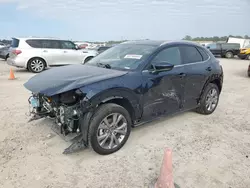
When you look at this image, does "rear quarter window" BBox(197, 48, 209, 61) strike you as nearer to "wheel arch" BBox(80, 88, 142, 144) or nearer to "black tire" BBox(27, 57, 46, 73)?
"wheel arch" BBox(80, 88, 142, 144)

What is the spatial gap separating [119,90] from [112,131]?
0.63 meters

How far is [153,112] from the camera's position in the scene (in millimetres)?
3939

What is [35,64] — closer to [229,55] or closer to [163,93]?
[163,93]

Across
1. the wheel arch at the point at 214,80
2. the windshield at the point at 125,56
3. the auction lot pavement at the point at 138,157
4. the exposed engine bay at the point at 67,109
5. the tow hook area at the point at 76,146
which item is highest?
the windshield at the point at 125,56

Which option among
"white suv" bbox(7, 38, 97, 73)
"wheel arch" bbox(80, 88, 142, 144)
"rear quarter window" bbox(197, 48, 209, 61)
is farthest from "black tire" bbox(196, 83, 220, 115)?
"white suv" bbox(7, 38, 97, 73)

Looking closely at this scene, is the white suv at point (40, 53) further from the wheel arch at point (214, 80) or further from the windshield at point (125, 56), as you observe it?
the wheel arch at point (214, 80)

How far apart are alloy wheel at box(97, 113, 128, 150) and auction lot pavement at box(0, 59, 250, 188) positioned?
0.19 meters

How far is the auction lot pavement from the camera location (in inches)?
113

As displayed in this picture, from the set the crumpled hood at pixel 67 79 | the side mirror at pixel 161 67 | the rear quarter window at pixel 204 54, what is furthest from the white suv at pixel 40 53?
the side mirror at pixel 161 67

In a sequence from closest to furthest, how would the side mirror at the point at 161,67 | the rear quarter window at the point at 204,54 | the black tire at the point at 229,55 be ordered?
1. the side mirror at the point at 161,67
2. the rear quarter window at the point at 204,54
3. the black tire at the point at 229,55

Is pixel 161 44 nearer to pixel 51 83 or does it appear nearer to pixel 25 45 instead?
pixel 51 83

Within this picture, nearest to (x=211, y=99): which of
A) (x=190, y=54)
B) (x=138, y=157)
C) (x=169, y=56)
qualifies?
(x=190, y=54)

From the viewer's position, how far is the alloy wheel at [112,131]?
130 inches

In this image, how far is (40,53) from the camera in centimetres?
1117
